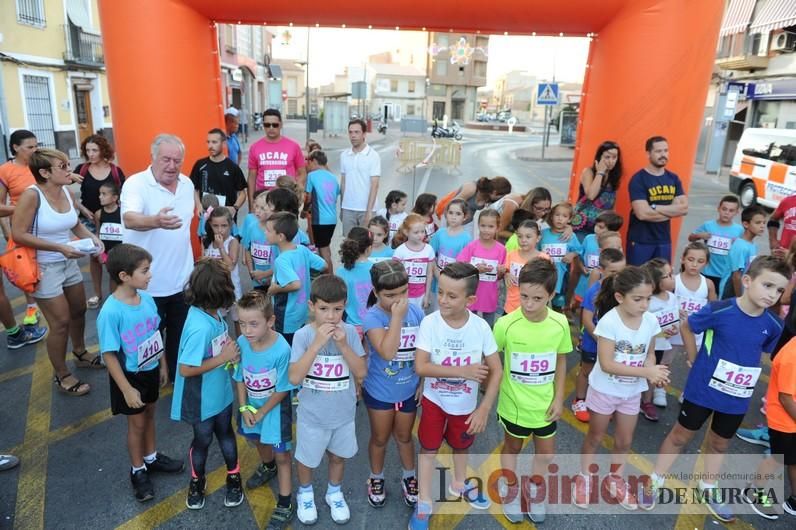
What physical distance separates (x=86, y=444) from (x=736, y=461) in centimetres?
450

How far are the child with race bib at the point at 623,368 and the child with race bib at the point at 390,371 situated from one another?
1077 millimetres

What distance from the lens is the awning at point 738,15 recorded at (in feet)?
66.5

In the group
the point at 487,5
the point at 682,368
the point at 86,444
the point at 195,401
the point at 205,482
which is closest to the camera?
the point at 195,401

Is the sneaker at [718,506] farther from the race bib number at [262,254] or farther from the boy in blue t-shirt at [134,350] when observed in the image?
the race bib number at [262,254]

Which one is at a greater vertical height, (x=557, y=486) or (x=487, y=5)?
(x=487, y=5)

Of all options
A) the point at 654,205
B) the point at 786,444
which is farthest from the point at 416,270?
the point at 786,444

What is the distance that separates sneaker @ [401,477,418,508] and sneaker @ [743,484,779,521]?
2037mm

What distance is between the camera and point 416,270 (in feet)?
14.6

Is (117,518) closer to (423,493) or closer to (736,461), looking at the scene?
(423,493)

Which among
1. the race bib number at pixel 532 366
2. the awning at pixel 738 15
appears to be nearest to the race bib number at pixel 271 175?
the race bib number at pixel 532 366

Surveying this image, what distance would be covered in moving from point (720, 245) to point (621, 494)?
3090 millimetres

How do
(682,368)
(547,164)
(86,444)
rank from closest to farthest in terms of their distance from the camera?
(86,444), (682,368), (547,164)

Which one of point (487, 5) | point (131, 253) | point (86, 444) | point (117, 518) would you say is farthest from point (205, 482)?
point (487, 5)

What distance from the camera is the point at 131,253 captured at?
287 cm
